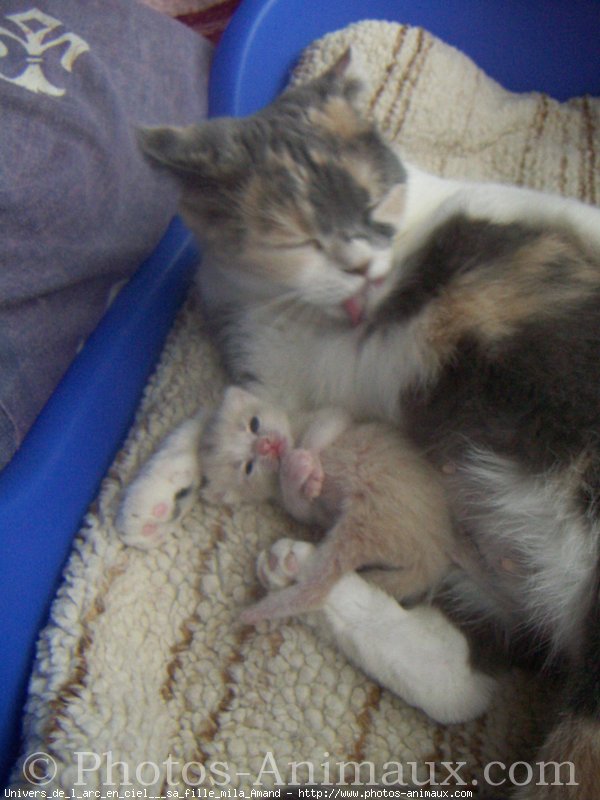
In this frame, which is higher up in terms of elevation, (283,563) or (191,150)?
(191,150)

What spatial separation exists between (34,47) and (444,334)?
84cm

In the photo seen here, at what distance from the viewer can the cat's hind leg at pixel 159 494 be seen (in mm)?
911

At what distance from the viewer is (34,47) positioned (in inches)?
41.0

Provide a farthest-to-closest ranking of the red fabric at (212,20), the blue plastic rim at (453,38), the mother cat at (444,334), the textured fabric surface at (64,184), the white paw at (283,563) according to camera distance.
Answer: the red fabric at (212,20) < the blue plastic rim at (453,38) < the textured fabric surface at (64,184) < the white paw at (283,563) < the mother cat at (444,334)

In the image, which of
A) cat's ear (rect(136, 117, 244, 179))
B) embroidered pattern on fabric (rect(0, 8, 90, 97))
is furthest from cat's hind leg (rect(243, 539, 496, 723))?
embroidered pattern on fabric (rect(0, 8, 90, 97))

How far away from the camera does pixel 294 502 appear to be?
2.91 ft

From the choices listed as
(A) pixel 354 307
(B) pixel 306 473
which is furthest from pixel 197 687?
(A) pixel 354 307

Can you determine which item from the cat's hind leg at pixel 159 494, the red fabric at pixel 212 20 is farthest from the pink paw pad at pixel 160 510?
the red fabric at pixel 212 20

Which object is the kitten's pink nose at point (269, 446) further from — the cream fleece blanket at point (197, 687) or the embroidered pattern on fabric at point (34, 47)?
the embroidered pattern on fabric at point (34, 47)

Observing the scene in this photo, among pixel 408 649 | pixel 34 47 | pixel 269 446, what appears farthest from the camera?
A: pixel 34 47

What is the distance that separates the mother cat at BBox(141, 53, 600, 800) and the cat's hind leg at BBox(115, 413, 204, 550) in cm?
20

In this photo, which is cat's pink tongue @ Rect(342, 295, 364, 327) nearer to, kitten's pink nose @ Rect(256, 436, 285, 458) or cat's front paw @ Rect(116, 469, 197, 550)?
kitten's pink nose @ Rect(256, 436, 285, 458)

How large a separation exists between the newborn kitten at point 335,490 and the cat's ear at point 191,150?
32 centimetres

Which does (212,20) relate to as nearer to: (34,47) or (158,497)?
(34,47)
